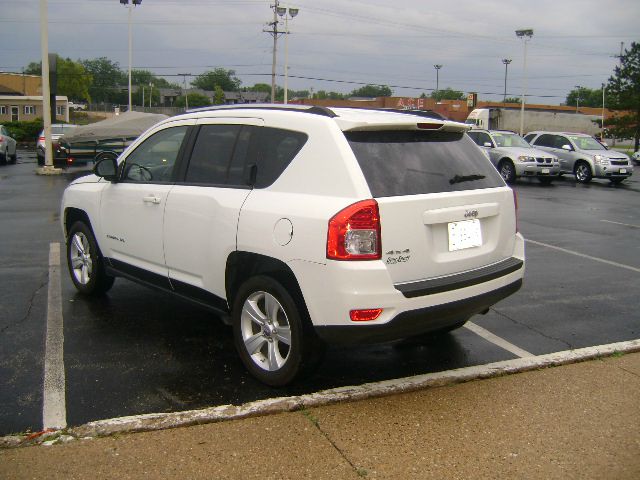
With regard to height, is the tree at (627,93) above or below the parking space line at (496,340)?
above

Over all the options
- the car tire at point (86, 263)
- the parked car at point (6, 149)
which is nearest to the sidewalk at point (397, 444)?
the car tire at point (86, 263)

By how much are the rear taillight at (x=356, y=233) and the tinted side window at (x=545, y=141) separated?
2335 cm

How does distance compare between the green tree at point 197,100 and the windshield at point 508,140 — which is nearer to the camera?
the windshield at point 508,140

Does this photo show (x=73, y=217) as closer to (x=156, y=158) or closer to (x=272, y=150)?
(x=156, y=158)

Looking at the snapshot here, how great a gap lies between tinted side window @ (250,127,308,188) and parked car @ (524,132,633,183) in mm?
21397

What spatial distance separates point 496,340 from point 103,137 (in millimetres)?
18825

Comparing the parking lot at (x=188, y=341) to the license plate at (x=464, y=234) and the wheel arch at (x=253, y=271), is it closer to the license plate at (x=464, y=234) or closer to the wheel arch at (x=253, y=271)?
the wheel arch at (x=253, y=271)

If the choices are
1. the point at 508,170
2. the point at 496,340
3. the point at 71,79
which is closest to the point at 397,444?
the point at 496,340

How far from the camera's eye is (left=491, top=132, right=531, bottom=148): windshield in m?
23.7

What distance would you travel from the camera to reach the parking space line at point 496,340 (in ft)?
16.5

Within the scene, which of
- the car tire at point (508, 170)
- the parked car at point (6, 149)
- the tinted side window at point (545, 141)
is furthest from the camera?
the parked car at point (6, 149)

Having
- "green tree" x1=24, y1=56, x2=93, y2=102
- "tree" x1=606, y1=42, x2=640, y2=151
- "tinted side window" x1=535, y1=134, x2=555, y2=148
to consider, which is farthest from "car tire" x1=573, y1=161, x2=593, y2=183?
"green tree" x1=24, y1=56, x2=93, y2=102

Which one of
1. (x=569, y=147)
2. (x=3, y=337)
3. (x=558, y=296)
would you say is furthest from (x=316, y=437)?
(x=569, y=147)

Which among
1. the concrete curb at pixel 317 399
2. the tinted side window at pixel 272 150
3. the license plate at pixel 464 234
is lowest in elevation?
the concrete curb at pixel 317 399
